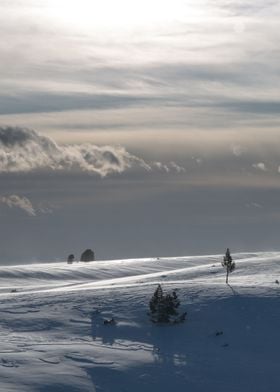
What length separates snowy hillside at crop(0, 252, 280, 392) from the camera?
43.5 meters

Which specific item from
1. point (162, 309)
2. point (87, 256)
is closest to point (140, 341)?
point (162, 309)

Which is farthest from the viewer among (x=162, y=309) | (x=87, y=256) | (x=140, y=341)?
(x=87, y=256)

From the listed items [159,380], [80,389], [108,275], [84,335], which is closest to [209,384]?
[159,380]

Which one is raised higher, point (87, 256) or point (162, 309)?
point (87, 256)

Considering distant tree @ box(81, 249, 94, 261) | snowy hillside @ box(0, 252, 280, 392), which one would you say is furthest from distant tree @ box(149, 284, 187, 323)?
distant tree @ box(81, 249, 94, 261)

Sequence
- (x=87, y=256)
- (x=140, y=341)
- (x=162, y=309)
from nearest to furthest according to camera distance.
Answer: (x=140, y=341), (x=162, y=309), (x=87, y=256)

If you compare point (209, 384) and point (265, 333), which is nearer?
point (209, 384)

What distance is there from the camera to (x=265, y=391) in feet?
143

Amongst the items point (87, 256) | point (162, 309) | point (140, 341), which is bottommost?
point (140, 341)

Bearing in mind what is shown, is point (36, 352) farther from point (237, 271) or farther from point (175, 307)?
point (237, 271)

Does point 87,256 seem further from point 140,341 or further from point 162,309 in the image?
point 140,341

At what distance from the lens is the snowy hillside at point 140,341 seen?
143 ft

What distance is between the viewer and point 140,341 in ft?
168

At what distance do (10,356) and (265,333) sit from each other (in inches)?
804
